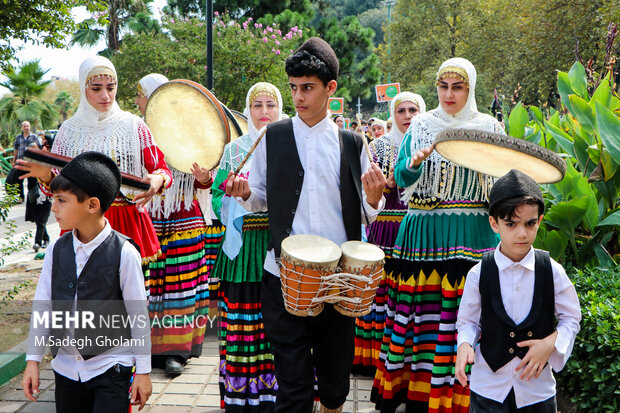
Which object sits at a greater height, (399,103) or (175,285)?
(399,103)

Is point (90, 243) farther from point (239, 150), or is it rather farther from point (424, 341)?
point (424, 341)

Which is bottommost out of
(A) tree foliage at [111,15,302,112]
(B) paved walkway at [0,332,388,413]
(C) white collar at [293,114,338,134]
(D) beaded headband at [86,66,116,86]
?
(B) paved walkway at [0,332,388,413]

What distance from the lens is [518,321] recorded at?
111 inches

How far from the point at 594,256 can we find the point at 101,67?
13.2 feet

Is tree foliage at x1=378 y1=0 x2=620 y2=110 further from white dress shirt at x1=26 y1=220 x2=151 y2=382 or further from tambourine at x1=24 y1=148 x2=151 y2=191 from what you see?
white dress shirt at x1=26 y1=220 x2=151 y2=382

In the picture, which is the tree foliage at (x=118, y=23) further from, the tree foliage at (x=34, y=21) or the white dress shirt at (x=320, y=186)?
the white dress shirt at (x=320, y=186)

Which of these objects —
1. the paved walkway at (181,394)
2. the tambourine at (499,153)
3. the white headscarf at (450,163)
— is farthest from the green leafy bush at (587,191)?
the paved walkway at (181,394)

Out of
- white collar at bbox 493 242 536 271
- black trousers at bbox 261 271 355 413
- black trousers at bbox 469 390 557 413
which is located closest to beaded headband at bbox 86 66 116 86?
black trousers at bbox 261 271 355 413

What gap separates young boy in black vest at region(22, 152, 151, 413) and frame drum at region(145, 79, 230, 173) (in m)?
1.45

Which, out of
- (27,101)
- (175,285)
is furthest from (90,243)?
(27,101)

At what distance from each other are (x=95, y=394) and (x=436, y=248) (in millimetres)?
2282

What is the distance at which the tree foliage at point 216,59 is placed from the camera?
14.6 meters

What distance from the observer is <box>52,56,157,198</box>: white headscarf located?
4207mm

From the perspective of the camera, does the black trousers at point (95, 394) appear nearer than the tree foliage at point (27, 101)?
Yes
